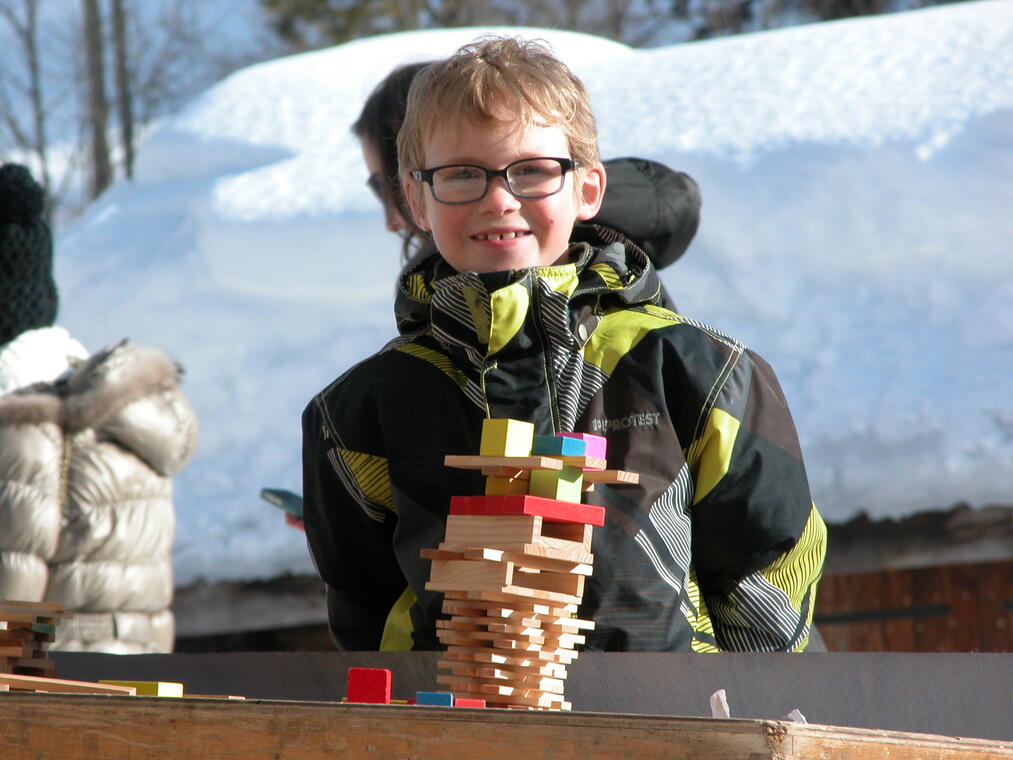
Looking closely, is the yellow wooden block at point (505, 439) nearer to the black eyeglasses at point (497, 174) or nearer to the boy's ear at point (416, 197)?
the black eyeglasses at point (497, 174)

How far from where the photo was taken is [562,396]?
63.7 inches

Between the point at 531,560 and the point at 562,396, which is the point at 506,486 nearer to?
the point at 531,560

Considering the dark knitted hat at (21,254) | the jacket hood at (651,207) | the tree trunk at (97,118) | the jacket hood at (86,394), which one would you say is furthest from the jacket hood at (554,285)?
the tree trunk at (97,118)

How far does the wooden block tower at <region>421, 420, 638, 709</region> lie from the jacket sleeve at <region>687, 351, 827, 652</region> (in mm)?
419

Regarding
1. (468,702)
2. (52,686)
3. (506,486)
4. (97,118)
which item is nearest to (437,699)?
(468,702)

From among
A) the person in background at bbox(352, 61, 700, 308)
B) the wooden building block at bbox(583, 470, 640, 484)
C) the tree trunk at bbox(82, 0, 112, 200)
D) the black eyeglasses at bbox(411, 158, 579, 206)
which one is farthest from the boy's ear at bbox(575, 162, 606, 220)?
the tree trunk at bbox(82, 0, 112, 200)

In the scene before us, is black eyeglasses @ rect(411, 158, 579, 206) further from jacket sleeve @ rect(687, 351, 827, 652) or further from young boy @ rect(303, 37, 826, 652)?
jacket sleeve @ rect(687, 351, 827, 652)

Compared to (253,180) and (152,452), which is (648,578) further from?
(253,180)

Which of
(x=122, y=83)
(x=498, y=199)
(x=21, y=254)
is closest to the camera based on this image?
(x=498, y=199)

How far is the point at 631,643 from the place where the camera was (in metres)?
1.57

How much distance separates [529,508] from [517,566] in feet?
0.20

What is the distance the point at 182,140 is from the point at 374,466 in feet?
20.2

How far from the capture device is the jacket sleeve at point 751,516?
5.55 ft

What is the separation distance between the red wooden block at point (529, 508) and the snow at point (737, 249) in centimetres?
318
